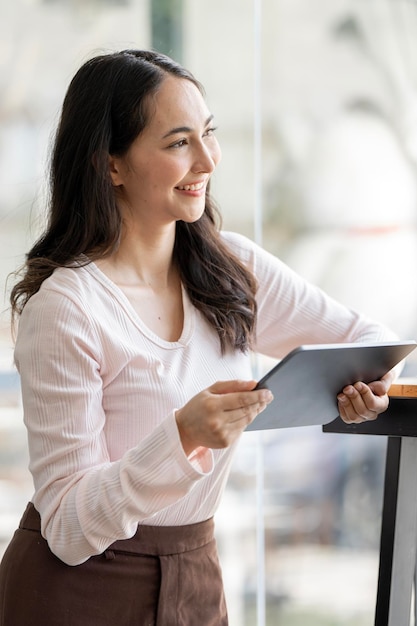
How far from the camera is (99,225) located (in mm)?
1626

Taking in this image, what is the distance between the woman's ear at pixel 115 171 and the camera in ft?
5.45

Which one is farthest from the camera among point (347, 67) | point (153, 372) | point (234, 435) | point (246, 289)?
point (347, 67)

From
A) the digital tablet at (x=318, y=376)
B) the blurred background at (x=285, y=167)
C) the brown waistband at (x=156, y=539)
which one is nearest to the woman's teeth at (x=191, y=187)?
the digital tablet at (x=318, y=376)

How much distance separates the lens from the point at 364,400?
1471 millimetres

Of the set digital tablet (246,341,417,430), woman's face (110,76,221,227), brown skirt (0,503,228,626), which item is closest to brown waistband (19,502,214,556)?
brown skirt (0,503,228,626)

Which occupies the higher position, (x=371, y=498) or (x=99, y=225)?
(x=99, y=225)

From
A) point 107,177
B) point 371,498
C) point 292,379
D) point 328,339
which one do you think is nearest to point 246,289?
point 328,339

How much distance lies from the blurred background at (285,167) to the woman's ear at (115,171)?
0.98 metres

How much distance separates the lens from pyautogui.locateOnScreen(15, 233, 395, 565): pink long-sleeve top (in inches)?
52.7

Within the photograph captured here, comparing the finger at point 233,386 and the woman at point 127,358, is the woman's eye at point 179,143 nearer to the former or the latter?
the woman at point 127,358

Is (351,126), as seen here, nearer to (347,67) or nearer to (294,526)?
(347,67)

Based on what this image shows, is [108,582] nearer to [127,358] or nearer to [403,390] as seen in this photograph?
[127,358]

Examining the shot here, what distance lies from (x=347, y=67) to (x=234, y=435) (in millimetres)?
1657

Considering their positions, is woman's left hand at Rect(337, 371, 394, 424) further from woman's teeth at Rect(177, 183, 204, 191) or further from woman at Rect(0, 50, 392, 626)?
woman's teeth at Rect(177, 183, 204, 191)
